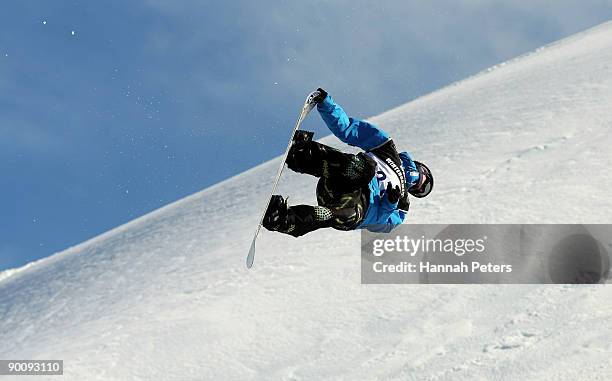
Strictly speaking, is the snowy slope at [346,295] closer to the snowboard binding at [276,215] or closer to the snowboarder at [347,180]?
the snowboarder at [347,180]

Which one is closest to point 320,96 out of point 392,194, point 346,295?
point 392,194

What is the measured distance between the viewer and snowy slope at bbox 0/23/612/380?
9.69m

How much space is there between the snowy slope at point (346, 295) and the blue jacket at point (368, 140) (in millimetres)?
2876

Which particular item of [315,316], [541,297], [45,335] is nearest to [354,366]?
[315,316]

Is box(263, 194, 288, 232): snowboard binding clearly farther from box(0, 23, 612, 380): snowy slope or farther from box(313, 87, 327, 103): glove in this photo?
box(0, 23, 612, 380): snowy slope

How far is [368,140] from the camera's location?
6.67 metres

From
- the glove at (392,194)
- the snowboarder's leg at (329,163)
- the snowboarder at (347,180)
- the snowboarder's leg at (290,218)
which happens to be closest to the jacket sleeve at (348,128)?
the snowboarder at (347,180)

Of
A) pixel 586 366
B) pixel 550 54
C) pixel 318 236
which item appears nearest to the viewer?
pixel 586 366

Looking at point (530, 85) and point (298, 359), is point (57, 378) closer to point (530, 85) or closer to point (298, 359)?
point (298, 359)

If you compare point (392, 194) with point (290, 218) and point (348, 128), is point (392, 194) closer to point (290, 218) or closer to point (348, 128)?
point (348, 128)

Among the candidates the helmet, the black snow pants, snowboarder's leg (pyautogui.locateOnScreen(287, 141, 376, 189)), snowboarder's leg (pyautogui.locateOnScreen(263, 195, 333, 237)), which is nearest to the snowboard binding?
snowboarder's leg (pyautogui.locateOnScreen(263, 195, 333, 237))

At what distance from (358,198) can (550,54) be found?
27.0 m

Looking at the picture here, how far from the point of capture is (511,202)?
14250 millimetres

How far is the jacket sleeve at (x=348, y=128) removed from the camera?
6.29 m
